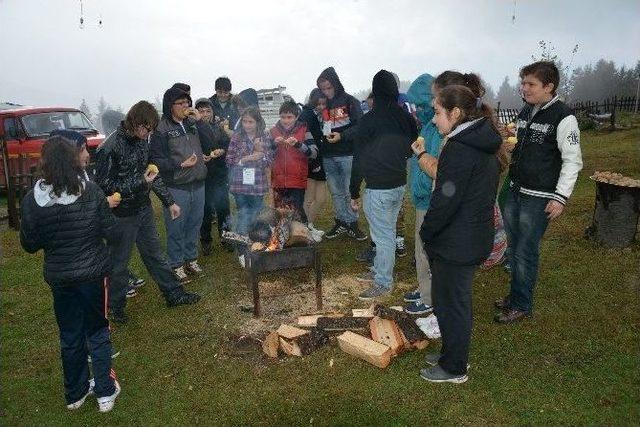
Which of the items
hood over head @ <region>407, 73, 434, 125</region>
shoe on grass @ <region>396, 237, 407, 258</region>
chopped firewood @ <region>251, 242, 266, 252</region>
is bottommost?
shoe on grass @ <region>396, 237, 407, 258</region>

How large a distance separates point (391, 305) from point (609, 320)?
216 cm

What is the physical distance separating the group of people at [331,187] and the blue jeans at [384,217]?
0.6 inches

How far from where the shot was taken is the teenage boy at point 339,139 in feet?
20.9

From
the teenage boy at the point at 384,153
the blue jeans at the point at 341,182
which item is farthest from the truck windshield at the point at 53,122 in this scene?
the teenage boy at the point at 384,153

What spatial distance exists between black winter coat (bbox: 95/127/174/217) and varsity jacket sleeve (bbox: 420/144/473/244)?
2.92 metres

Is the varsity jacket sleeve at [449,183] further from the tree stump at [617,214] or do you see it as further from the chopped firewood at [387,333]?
the tree stump at [617,214]

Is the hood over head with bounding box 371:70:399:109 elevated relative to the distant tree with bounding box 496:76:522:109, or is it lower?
lower

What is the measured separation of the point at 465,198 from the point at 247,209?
401cm

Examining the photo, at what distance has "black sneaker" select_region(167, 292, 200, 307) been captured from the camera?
4875 mm

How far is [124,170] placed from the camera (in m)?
4.23

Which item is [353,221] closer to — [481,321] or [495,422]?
[481,321]

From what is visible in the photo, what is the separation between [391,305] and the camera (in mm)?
4859

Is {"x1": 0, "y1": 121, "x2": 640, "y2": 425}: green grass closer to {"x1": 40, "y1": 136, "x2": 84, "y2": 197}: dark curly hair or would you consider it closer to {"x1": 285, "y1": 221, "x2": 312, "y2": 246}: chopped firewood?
{"x1": 285, "y1": 221, "x2": 312, "y2": 246}: chopped firewood

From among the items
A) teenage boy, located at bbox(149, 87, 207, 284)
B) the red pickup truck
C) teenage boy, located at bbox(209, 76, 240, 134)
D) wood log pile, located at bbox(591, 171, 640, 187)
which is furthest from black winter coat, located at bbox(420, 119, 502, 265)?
the red pickup truck
